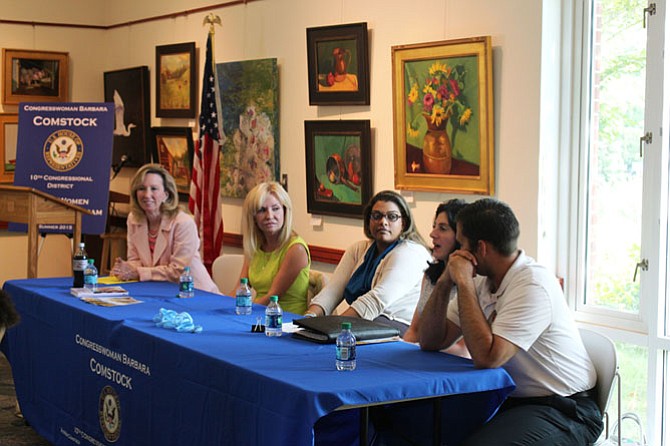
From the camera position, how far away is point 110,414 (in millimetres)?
4590

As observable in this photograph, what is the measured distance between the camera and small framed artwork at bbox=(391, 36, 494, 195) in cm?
579

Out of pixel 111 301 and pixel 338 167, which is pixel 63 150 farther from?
pixel 111 301

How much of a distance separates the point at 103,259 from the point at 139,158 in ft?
3.66

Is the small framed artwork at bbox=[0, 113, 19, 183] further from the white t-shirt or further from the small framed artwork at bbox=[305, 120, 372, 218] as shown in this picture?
the white t-shirt

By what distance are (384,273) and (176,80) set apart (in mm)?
4741

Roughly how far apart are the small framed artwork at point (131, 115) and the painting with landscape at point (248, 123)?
1.49m

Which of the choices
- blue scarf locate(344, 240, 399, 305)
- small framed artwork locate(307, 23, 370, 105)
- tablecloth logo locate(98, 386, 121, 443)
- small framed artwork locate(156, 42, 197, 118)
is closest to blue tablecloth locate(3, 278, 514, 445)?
tablecloth logo locate(98, 386, 121, 443)

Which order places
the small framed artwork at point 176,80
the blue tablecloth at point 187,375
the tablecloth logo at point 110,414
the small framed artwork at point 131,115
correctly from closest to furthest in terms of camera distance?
the blue tablecloth at point 187,375 → the tablecloth logo at point 110,414 → the small framed artwork at point 176,80 → the small framed artwork at point 131,115

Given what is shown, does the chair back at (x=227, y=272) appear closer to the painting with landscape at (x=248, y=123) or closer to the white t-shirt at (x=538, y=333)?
the painting with landscape at (x=248, y=123)

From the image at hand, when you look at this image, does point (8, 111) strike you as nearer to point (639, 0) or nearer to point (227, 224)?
point (227, 224)

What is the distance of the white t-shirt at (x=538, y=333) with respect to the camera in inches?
142

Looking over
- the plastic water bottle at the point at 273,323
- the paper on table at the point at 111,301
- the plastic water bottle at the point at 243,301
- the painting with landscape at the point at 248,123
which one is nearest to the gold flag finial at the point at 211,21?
the painting with landscape at the point at 248,123

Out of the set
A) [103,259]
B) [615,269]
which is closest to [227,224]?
[103,259]

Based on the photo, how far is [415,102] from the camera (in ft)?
20.5
